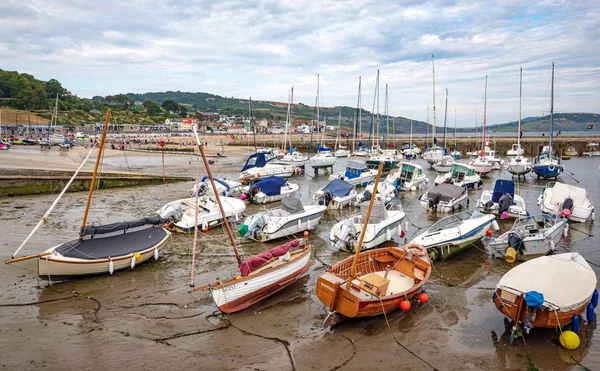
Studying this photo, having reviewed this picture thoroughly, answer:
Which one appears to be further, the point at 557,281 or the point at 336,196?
the point at 336,196

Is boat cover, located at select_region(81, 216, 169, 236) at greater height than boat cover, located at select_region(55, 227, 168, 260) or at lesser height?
greater

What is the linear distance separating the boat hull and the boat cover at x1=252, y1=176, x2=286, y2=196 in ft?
47.5

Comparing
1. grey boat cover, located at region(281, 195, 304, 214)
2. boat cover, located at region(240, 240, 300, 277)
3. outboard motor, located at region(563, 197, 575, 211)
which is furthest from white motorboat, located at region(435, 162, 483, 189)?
boat cover, located at region(240, 240, 300, 277)

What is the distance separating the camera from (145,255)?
14891mm

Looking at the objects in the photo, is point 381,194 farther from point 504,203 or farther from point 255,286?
point 255,286

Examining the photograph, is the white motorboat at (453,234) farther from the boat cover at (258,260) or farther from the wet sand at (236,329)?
the boat cover at (258,260)

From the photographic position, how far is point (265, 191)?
90.6ft

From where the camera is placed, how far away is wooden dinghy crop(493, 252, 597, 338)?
9.60m

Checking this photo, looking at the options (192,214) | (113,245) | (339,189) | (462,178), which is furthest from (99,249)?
(462,178)

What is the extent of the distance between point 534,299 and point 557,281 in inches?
64.3

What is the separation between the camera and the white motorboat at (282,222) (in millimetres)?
18094

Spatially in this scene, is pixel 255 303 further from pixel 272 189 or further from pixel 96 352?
pixel 272 189

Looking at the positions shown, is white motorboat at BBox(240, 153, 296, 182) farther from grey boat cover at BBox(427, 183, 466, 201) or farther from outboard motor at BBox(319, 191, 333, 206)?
grey boat cover at BBox(427, 183, 466, 201)

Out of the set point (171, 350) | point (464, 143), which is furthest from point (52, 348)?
point (464, 143)
